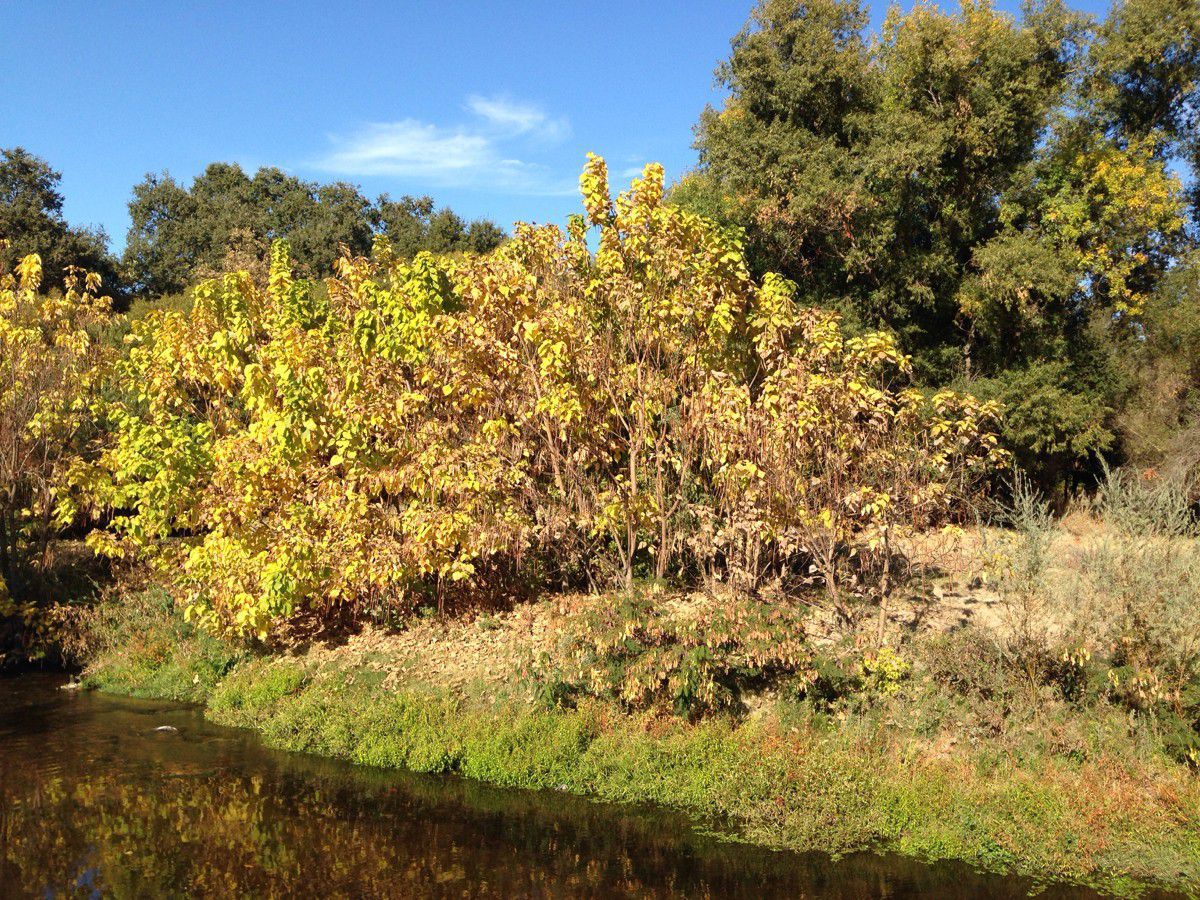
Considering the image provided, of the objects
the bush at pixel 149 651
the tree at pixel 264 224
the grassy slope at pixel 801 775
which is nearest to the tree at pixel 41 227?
the tree at pixel 264 224

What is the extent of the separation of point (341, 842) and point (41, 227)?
106 feet

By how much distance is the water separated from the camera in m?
7.99

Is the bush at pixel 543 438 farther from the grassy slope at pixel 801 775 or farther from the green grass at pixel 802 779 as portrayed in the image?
the green grass at pixel 802 779

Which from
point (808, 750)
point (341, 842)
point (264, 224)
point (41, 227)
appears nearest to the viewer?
point (341, 842)

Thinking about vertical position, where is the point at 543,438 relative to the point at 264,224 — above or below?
below

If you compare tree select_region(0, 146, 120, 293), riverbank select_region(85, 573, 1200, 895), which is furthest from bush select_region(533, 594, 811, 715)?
tree select_region(0, 146, 120, 293)

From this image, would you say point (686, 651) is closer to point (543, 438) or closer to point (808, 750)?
point (808, 750)

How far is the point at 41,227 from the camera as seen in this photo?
1325 inches

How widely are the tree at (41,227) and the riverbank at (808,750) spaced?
84.8 ft

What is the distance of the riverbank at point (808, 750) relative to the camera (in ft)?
27.2

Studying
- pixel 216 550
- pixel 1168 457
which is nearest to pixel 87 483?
pixel 216 550

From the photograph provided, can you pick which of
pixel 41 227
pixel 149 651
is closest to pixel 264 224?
pixel 41 227

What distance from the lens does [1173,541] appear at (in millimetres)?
9359

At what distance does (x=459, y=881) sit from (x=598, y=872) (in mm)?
1213
